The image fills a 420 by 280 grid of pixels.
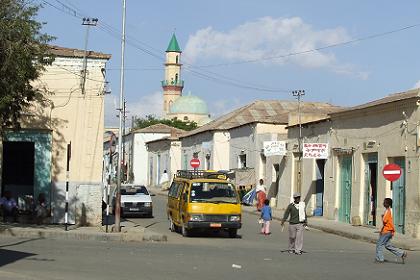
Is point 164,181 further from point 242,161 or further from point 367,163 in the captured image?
point 367,163

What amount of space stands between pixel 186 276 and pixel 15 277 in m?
3.42

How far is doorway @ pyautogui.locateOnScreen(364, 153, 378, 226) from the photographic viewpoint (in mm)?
31281

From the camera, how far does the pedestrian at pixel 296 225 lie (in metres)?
20.2

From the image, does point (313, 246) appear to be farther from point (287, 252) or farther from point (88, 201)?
point (88, 201)

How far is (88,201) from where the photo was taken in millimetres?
27766

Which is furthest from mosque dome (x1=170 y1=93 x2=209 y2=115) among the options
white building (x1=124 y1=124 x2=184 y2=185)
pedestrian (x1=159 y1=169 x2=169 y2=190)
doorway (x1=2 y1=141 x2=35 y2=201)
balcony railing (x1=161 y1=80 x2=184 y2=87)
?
doorway (x1=2 y1=141 x2=35 y2=201)

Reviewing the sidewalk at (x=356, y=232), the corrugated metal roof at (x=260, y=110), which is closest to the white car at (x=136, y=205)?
the sidewalk at (x=356, y=232)

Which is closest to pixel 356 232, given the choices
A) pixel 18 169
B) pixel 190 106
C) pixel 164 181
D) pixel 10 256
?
pixel 18 169

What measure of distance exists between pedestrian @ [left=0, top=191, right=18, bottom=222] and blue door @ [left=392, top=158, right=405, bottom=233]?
1502cm

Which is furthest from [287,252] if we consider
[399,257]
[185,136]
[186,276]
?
[185,136]

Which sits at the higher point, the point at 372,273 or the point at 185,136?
the point at 185,136

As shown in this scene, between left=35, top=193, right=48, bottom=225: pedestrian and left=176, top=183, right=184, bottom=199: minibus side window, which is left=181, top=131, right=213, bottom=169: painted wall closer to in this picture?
left=176, top=183, right=184, bottom=199: minibus side window

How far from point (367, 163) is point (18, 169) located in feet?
50.1

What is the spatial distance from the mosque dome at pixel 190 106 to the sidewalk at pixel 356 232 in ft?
296
